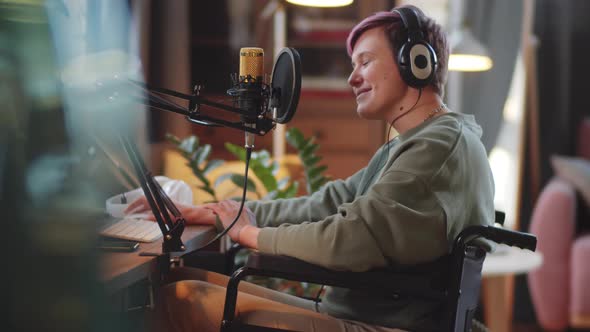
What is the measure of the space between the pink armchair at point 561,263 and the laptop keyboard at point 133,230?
2.24 m

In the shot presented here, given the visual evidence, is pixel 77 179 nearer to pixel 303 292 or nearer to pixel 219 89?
pixel 303 292

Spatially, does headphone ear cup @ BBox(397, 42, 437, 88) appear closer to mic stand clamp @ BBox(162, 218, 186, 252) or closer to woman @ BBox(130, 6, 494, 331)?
woman @ BBox(130, 6, 494, 331)

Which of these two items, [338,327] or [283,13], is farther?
[283,13]

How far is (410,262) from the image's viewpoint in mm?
1085

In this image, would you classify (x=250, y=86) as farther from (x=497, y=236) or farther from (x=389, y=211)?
(x=497, y=236)

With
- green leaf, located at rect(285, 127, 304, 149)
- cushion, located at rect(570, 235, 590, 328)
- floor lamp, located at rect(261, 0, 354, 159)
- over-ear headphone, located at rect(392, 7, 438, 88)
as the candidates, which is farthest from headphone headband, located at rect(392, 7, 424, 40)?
cushion, located at rect(570, 235, 590, 328)

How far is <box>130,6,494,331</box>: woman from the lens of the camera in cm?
105

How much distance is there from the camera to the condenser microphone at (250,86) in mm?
1114

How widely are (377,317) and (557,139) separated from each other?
279 centimetres

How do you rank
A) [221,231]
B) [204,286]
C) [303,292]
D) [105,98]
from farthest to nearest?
1. [303,292]
2. [221,231]
3. [204,286]
4. [105,98]

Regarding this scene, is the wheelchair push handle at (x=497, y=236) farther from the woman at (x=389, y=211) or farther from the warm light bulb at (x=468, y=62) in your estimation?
the warm light bulb at (x=468, y=62)

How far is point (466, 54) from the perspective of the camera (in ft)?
8.09

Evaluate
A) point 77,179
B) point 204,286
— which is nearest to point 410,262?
point 204,286

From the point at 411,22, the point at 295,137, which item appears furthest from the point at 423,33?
the point at 295,137
